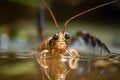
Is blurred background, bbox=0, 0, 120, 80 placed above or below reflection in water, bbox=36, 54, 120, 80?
above

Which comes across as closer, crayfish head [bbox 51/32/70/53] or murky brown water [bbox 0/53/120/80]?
murky brown water [bbox 0/53/120/80]

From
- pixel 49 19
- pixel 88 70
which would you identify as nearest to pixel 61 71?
pixel 88 70

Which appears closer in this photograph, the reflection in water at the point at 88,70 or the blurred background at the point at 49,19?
the reflection in water at the point at 88,70

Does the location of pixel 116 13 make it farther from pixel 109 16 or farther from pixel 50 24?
pixel 50 24

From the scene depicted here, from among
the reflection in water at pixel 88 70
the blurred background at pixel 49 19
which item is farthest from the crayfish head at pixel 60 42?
the blurred background at pixel 49 19

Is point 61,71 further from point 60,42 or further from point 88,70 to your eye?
point 60,42

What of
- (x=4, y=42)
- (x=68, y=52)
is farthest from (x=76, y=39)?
(x=4, y=42)

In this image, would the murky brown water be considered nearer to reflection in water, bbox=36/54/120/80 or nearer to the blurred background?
reflection in water, bbox=36/54/120/80

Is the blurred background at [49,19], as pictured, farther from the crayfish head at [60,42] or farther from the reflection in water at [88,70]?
the reflection in water at [88,70]

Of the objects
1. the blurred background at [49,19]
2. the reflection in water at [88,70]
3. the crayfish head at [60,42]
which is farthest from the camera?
the blurred background at [49,19]

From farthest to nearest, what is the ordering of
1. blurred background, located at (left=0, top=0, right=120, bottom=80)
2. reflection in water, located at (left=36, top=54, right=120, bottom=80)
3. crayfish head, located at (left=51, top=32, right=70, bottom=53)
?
blurred background, located at (left=0, top=0, right=120, bottom=80) < crayfish head, located at (left=51, top=32, right=70, bottom=53) < reflection in water, located at (left=36, top=54, right=120, bottom=80)

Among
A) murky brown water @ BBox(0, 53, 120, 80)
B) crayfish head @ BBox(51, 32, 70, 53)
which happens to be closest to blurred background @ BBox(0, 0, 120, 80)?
crayfish head @ BBox(51, 32, 70, 53)

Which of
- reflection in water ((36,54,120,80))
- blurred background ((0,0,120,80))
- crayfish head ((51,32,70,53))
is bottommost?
reflection in water ((36,54,120,80))

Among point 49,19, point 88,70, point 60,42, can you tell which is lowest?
point 88,70
